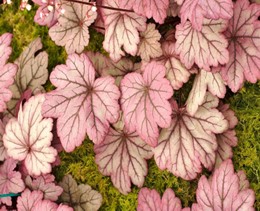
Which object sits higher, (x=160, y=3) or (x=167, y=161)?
(x=160, y=3)

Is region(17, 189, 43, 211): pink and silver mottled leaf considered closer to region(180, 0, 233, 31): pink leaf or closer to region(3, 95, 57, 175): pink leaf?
region(3, 95, 57, 175): pink leaf

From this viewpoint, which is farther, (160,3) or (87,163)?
(87,163)

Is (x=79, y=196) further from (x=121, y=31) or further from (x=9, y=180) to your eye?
(x=121, y=31)

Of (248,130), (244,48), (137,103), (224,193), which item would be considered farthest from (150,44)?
(224,193)

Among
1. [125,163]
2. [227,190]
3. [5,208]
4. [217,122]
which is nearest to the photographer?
[227,190]

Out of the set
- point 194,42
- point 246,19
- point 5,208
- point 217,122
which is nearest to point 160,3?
point 194,42

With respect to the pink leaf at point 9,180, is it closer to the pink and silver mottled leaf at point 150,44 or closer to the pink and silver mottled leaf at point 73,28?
the pink and silver mottled leaf at point 73,28

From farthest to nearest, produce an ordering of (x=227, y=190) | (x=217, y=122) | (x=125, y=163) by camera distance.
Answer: (x=125, y=163), (x=217, y=122), (x=227, y=190)

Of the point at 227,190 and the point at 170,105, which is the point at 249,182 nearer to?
the point at 227,190
